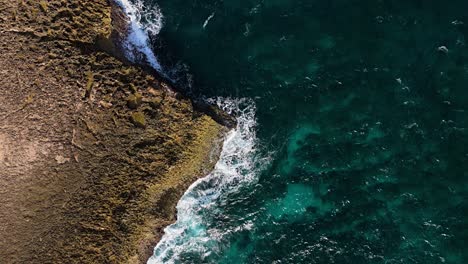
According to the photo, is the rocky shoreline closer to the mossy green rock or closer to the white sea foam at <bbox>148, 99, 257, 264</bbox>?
the mossy green rock

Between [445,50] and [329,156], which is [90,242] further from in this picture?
[445,50]

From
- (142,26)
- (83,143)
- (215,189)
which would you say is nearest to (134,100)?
(83,143)

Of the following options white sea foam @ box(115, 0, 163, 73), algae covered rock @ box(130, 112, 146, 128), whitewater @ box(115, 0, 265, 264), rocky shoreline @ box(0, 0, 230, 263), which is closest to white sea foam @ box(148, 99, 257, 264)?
whitewater @ box(115, 0, 265, 264)

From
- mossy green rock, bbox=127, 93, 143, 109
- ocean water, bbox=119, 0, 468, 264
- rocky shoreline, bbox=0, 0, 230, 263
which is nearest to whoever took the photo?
rocky shoreline, bbox=0, 0, 230, 263

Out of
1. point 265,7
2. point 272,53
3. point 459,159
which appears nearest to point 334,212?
point 459,159

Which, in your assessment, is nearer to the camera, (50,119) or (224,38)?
(50,119)

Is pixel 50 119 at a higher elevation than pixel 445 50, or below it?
below
